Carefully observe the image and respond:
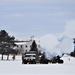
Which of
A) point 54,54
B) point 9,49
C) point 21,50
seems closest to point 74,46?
point 54,54

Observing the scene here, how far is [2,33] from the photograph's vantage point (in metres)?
87.1

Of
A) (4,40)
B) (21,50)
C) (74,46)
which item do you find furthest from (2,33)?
(21,50)

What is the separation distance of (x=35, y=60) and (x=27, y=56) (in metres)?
1.68

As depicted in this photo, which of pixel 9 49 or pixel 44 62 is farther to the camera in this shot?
pixel 9 49

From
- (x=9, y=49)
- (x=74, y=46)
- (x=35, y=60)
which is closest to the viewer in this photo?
(x=74, y=46)

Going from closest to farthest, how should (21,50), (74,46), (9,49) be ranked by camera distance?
1. (74,46)
2. (9,49)
3. (21,50)

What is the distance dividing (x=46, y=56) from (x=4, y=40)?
34666 millimetres

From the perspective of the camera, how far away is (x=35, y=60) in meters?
51.6

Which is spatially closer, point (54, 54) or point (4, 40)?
point (54, 54)

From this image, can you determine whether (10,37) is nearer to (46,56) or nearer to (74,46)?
(46,56)

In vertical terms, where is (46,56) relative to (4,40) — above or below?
below

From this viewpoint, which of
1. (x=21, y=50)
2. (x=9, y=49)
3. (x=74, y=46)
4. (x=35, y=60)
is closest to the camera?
(x=74, y=46)

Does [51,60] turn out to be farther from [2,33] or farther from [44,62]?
[2,33]

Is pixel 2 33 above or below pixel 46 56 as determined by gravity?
above
